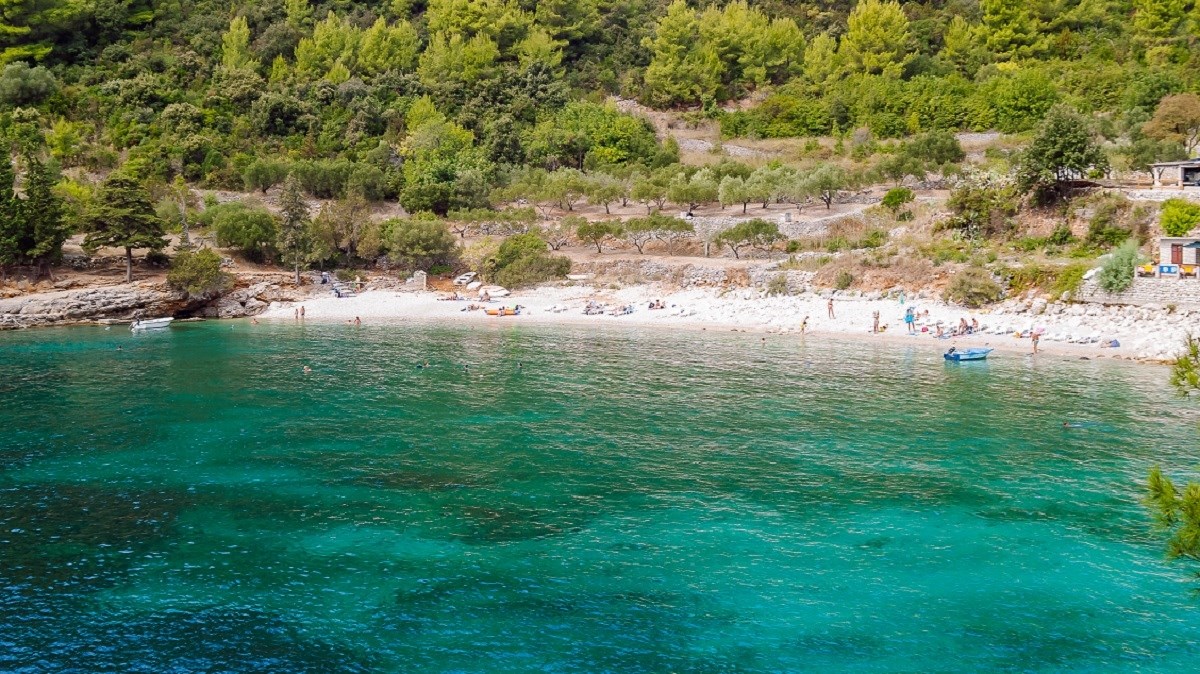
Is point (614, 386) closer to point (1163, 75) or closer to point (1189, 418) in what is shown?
point (1189, 418)

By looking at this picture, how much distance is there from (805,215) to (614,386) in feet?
119

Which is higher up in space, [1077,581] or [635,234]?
[635,234]

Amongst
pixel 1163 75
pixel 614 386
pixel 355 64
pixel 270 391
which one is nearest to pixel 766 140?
pixel 1163 75

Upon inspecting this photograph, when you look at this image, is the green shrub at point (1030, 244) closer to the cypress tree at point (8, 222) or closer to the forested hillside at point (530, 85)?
the forested hillside at point (530, 85)

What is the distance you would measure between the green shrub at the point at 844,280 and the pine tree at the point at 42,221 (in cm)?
4931

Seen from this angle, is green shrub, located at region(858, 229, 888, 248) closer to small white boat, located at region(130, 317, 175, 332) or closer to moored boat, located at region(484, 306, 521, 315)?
moored boat, located at region(484, 306, 521, 315)

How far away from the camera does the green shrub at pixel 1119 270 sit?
47.4 meters

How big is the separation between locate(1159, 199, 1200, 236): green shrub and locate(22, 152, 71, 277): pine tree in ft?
215

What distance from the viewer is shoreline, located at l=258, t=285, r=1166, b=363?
4791 centimetres

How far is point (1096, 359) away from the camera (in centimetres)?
4347

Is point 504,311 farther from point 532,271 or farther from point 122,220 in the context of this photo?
point 122,220

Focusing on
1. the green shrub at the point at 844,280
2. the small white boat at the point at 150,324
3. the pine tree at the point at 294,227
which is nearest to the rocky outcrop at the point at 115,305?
the small white boat at the point at 150,324

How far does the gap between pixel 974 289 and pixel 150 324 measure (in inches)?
1891

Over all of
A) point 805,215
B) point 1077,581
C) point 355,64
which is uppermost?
point 355,64
